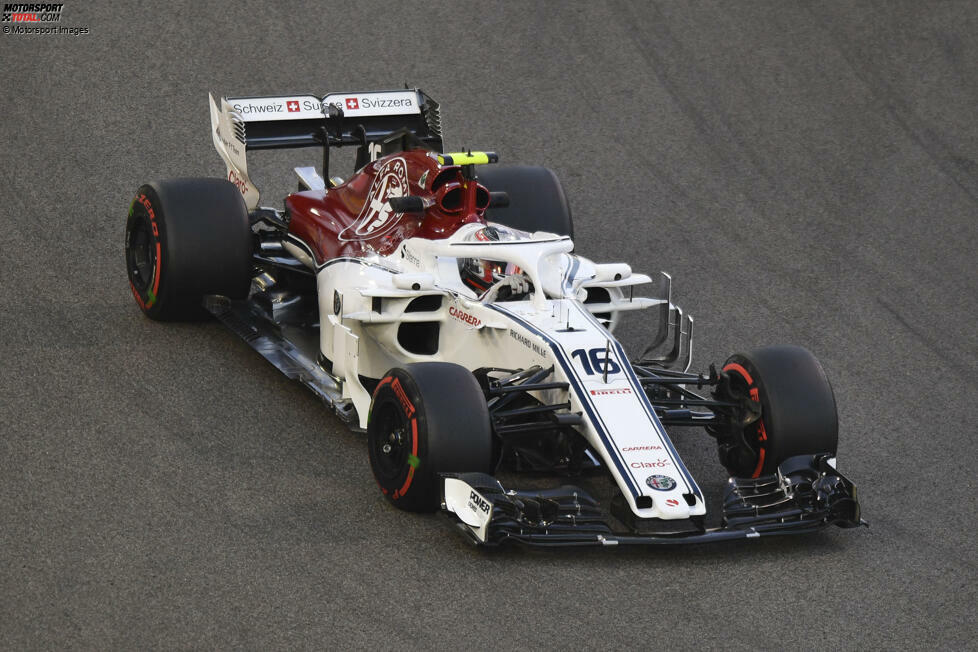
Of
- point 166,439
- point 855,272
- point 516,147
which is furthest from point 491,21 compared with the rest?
point 166,439

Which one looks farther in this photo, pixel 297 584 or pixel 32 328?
pixel 32 328

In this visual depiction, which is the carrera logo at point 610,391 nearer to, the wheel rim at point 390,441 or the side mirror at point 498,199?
the wheel rim at point 390,441

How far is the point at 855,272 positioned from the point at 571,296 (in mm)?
4700

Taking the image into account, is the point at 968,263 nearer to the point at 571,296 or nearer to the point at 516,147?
the point at 516,147

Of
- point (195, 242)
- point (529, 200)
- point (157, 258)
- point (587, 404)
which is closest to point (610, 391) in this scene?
point (587, 404)

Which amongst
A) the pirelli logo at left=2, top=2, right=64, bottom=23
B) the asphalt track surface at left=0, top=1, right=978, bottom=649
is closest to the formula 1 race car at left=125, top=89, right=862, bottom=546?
the asphalt track surface at left=0, top=1, right=978, bottom=649

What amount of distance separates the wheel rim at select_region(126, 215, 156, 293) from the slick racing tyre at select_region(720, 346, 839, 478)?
4.83 metres

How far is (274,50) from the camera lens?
1612cm

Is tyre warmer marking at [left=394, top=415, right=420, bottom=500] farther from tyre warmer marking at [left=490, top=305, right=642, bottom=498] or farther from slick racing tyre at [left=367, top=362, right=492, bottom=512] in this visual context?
tyre warmer marking at [left=490, top=305, right=642, bottom=498]

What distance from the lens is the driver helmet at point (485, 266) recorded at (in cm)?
961

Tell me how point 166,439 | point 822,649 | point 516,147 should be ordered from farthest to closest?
point 516,147, point 166,439, point 822,649

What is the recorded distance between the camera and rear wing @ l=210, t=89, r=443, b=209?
1184cm

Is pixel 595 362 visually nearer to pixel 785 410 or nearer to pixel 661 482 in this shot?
pixel 661 482

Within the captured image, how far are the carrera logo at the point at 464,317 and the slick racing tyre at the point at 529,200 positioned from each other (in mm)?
2622
